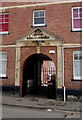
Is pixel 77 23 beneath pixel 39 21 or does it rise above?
beneath

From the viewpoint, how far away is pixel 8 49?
43.4ft

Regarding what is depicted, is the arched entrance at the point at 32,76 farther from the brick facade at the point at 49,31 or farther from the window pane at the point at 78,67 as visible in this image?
the window pane at the point at 78,67

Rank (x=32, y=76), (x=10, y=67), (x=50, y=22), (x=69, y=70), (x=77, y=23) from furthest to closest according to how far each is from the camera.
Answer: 1. (x=32, y=76)
2. (x=10, y=67)
3. (x=50, y=22)
4. (x=77, y=23)
5. (x=69, y=70)

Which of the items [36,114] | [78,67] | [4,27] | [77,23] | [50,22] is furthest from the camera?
[4,27]


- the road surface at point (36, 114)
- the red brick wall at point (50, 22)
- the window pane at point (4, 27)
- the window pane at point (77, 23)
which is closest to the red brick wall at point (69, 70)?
the red brick wall at point (50, 22)

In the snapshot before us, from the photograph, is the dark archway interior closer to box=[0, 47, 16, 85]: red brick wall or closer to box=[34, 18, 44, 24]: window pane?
box=[0, 47, 16, 85]: red brick wall

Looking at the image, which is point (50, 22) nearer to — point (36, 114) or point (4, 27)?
point (4, 27)

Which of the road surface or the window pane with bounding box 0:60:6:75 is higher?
the window pane with bounding box 0:60:6:75

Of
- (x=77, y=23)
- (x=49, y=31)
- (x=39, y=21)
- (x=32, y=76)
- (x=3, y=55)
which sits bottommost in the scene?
(x=32, y=76)

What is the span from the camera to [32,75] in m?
A: 15.6

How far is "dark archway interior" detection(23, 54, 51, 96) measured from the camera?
13.3m

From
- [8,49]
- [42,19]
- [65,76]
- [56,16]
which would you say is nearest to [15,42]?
[8,49]

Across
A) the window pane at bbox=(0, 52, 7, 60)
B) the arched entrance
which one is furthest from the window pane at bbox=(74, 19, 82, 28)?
the window pane at bbox=(0, 52, 7, 60)

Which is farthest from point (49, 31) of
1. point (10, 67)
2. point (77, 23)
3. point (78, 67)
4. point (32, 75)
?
point (32, 75)
